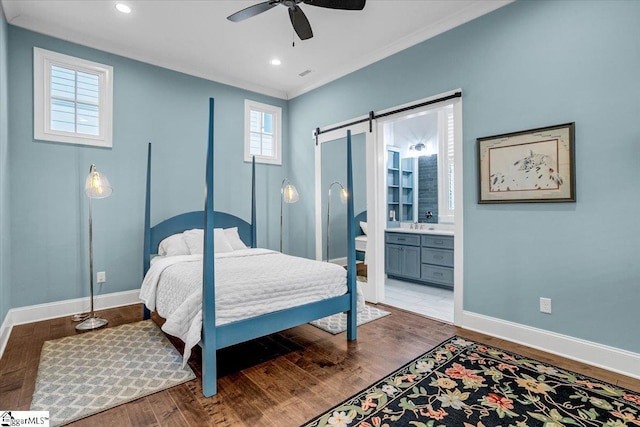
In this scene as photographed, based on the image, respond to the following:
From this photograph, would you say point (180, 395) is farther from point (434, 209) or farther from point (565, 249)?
point (434, 209)

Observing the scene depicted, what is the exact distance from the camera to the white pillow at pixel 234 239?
169 inches

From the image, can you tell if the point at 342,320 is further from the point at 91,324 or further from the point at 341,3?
the point at 341,3

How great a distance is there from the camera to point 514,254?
2922 mm

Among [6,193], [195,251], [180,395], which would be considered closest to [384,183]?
[195,251]

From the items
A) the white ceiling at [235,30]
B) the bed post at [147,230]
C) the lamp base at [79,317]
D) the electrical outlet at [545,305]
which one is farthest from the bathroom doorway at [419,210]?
the lamp base at [79,317]

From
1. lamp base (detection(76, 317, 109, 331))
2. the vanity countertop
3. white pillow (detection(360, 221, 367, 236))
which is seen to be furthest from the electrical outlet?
lamp base (detection(76, 317, 109, 331))

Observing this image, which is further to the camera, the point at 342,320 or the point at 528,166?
the point at 342,320

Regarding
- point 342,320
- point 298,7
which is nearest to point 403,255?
point 342,320

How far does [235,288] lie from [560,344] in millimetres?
2699

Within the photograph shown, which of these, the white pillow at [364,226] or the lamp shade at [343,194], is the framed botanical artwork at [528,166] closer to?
the white pillow at [364,226]

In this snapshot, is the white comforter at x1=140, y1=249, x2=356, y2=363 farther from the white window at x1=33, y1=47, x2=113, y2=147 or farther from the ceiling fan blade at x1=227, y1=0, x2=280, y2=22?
the ceiling fan blade at x1=227, y1=0, x2=280, y2=22

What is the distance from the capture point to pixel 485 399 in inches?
79.4

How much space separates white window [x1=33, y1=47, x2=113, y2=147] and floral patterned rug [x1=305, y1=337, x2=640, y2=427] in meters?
3.96

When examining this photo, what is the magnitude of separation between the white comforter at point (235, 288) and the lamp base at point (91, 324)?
23.2 inches
